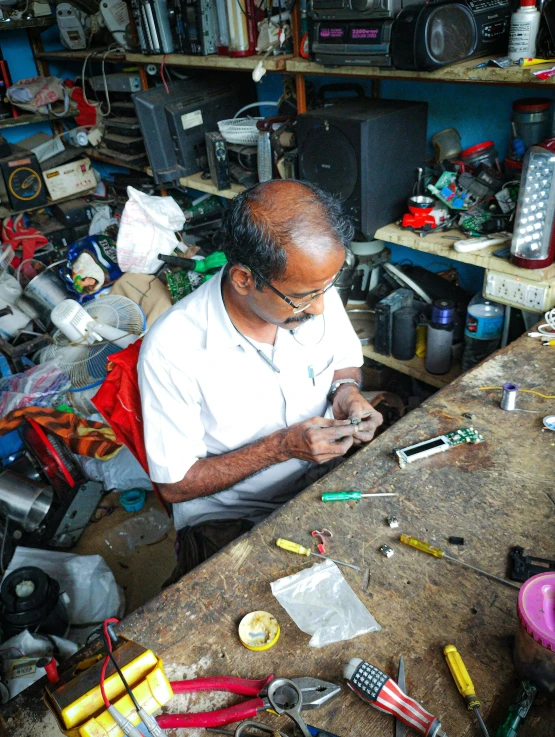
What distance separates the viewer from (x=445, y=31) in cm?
166

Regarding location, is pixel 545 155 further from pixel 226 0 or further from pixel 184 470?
pixel 226 0

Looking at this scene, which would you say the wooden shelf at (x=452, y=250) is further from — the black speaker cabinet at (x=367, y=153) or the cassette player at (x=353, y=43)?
the cassette player at (x=353, y=43)

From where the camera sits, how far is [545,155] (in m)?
1.66

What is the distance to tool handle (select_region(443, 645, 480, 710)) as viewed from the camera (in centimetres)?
84

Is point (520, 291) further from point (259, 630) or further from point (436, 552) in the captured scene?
point (259, 630)

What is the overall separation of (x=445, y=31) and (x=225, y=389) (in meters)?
1.24

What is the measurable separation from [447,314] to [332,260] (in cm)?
104

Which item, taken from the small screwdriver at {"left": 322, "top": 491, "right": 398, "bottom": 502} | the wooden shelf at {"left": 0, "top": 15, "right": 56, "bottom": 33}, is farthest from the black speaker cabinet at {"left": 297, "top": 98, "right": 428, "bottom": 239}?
the wooden shelf at {"left": 0, "top": 15, "right": 56, "bottom": 33}

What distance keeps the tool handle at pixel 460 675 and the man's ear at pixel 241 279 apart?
832 millimetres

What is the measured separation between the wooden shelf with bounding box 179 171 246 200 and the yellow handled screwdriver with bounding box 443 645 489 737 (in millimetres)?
2293

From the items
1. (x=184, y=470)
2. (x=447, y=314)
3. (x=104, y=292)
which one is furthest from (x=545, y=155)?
(x=104, y=292)

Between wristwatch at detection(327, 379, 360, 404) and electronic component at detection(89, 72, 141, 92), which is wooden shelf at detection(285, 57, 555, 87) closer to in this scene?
wristwatch at detection(327, 379, 360, 404)

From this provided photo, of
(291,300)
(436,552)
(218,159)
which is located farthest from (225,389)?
(218,159)

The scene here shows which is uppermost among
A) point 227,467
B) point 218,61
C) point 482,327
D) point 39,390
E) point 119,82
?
point 218,61
